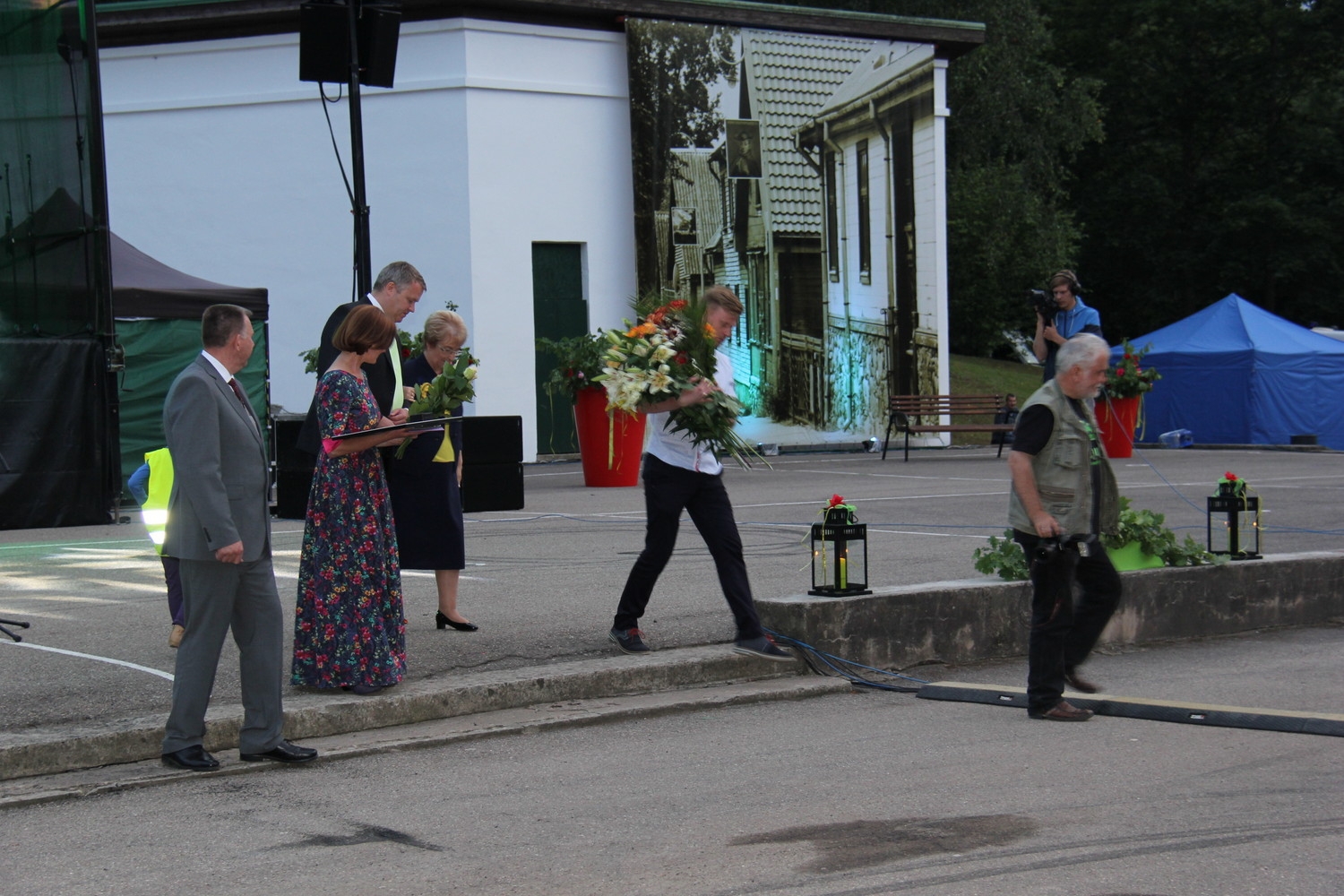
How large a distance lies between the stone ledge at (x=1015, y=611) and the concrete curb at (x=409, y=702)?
34 centimetres

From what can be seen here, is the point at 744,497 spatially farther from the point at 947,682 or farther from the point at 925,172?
the point at 925,172

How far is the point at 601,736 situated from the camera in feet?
21.2

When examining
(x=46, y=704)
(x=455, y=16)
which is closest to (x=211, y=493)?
(x=46, y=704)

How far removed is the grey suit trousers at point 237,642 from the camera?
5.67 m

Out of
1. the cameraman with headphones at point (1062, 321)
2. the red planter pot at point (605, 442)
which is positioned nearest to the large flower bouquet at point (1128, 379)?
the red planter pot at point (605, 442)

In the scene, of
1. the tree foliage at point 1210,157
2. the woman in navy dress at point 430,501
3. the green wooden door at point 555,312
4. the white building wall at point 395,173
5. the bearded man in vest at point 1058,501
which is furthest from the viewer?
the tree foliage at point 1210,157

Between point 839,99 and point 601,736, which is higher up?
point 839,99

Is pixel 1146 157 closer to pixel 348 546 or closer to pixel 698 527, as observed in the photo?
pixel 698 527

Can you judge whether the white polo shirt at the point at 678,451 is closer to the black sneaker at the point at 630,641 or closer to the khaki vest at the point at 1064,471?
the black sneaker at the point at 630,641

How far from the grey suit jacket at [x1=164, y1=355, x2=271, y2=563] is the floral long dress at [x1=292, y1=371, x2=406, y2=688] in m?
0.67

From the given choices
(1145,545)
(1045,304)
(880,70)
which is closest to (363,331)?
(1145,545)

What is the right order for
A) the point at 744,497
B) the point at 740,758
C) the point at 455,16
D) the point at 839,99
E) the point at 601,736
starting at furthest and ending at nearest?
the point at 839,99
the point at 455,16
the point at 744,497
the point at 601,736
the point at 740,758

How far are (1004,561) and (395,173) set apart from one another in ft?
53.1

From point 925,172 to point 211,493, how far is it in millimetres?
21907
